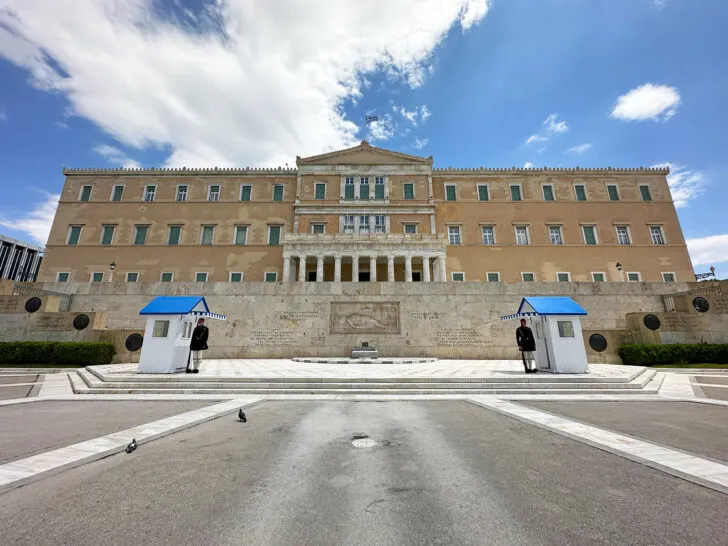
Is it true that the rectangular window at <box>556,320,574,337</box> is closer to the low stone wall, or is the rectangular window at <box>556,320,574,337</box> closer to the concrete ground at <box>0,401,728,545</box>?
the low stone wall

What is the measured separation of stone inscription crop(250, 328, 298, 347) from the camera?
16656 millimetres

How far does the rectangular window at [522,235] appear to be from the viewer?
33969 mm

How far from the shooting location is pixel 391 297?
17312mm

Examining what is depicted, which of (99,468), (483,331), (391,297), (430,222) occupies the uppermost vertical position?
(430,222)

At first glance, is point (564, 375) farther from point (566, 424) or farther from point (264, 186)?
point (264, 186)

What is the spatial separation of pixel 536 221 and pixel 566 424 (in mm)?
33924

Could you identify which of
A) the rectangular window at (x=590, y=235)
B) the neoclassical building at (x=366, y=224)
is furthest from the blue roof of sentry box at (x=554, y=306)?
the rectangular window at (x=590, y=235)

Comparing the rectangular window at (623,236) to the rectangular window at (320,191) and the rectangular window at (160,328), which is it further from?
the rectangular window at (160,328)

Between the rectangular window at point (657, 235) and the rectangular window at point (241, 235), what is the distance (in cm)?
4404

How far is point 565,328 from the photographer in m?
10.8

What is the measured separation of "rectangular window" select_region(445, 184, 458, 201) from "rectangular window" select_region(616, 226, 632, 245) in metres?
17.7

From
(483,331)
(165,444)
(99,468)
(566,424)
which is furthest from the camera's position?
(483,331)

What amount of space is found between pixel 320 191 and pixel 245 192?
879 centimetres

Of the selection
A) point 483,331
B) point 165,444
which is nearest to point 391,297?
point 483,331
